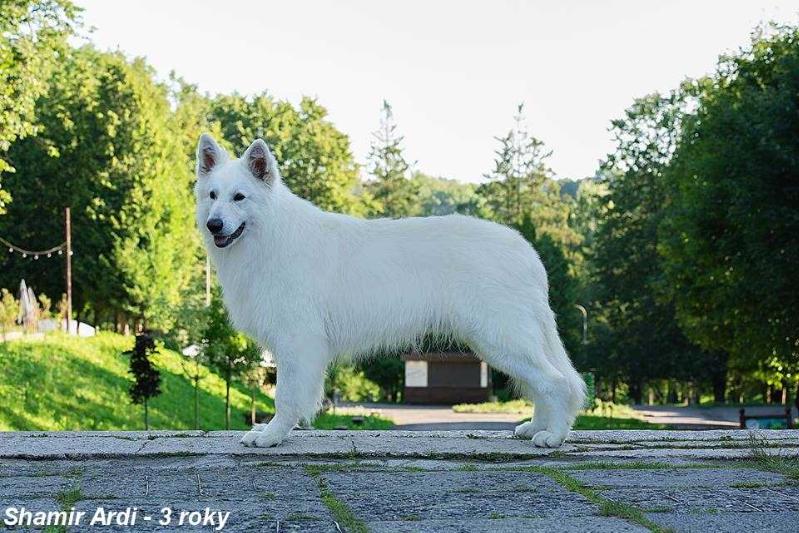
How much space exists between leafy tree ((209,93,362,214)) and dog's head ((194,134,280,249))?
141 ft

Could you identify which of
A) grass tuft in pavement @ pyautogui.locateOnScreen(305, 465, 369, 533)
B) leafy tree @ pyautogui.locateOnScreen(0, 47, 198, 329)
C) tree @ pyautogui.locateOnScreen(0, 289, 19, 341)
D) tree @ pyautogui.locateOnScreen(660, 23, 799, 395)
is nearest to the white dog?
grass tuft in pavement @ pyautogui.locateOnScreen(305, 465, 369, 533)

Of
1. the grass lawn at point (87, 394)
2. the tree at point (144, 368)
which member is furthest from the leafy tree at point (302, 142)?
the tree at point (144, 368)

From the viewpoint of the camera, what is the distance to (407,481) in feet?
17.9

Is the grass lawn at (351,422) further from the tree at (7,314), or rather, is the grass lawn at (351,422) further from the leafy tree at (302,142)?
the leafy tree at (302,142)

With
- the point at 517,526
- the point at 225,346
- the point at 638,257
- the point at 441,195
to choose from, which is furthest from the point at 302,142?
the point at 441,195

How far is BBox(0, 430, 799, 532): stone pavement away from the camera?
4422mm

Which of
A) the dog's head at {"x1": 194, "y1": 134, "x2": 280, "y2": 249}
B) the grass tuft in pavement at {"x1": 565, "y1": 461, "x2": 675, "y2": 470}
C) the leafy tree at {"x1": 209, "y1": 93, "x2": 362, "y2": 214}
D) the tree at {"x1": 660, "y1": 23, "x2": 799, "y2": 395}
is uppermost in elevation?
the leafy tree at {"x1": 209, "y1": 93, "x2": 362, "y2": 214}

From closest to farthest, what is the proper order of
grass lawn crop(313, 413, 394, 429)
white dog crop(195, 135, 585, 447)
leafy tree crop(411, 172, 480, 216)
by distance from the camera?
white dog crop(195, 135, 585, 447) → grass lawn crop(313, 413, 394, 429) → leafy tree crop(411, 172, 480, 216)

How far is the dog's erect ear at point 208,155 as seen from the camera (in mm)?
7277

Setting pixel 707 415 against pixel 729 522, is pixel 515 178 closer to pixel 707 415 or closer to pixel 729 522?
pixel 707 415

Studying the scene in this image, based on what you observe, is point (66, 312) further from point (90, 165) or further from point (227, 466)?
point (227, 466)

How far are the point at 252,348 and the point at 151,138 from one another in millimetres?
23183

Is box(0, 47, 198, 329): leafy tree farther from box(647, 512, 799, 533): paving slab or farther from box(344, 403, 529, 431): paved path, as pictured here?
box(647, 512, 799, 533): paving slab

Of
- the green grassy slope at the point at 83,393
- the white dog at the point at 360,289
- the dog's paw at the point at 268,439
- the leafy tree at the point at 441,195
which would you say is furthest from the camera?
the leafy tree at the point at 441,195
